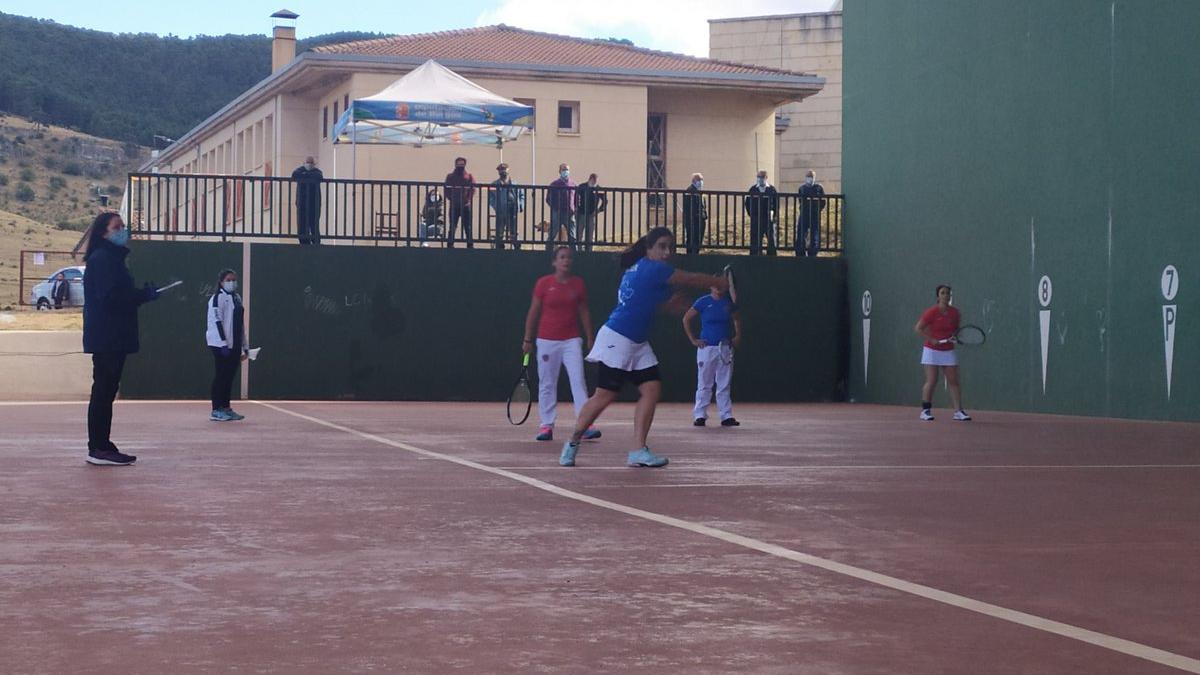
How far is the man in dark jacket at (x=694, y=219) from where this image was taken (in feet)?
101

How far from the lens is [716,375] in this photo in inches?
827

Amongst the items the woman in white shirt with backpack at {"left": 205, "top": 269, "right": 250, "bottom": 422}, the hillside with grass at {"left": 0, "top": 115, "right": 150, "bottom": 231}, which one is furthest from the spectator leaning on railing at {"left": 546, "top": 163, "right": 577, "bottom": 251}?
the hillside with grass at {"left": 0, "top": 115, "right": 150, "bottom": 231}

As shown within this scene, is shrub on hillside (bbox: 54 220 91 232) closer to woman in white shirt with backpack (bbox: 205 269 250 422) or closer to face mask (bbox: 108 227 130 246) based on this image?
woman in white shirt with backpack (bbox: 205 269 250 422)

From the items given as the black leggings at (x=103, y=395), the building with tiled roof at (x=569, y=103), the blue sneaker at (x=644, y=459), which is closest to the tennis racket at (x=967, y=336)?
the blue sneaker at (x=644, y=459)

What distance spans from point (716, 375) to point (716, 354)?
27 cm

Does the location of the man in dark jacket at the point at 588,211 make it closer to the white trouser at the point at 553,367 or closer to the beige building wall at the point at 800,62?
the white trouser at the point at 553,367

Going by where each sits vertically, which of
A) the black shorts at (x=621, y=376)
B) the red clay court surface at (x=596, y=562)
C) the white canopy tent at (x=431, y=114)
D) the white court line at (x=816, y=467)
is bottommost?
the white court line at (x=816, y=467)

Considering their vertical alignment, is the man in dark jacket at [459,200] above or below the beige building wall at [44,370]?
above

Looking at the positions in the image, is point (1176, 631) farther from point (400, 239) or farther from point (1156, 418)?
point (400, 239)

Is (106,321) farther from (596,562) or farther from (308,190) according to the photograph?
(308,190)

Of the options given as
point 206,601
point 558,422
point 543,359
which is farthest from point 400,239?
point 206,601

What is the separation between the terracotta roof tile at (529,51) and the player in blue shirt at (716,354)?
2740 centimetres

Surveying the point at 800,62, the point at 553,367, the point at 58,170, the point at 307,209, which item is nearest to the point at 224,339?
the point at 553,367

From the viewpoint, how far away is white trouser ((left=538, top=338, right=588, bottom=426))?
55.1 feet
